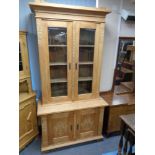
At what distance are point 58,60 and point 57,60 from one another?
0.01 metres

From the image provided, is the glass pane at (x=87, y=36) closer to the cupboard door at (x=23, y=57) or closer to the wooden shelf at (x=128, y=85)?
the cupboard door at (x=23, y=57)

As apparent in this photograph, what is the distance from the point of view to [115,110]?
7.75 ft

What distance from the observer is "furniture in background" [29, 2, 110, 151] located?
1808mm

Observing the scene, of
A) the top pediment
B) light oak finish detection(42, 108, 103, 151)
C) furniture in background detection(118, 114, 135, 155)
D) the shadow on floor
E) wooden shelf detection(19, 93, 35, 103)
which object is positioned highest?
the top pediment

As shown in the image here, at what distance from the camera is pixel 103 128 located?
2561mm

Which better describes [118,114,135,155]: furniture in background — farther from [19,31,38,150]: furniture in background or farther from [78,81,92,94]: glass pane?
[19,31,38,150]: furniture in background

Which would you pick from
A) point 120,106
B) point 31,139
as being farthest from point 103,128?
point 31,139

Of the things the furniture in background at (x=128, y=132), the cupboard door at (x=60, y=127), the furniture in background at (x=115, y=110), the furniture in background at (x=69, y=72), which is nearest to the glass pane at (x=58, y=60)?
the furniture in background at (x=69, y=72)

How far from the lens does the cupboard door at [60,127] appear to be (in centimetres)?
204

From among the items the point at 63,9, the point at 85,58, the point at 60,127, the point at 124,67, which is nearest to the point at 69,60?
the point at 85,58

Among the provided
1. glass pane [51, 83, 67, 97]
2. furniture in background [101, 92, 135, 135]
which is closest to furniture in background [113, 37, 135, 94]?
furniture in background [101, 92, 135, 135]

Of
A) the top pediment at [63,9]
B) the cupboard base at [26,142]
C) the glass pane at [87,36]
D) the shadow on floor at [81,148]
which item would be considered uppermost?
the top pediment at [63,9]
